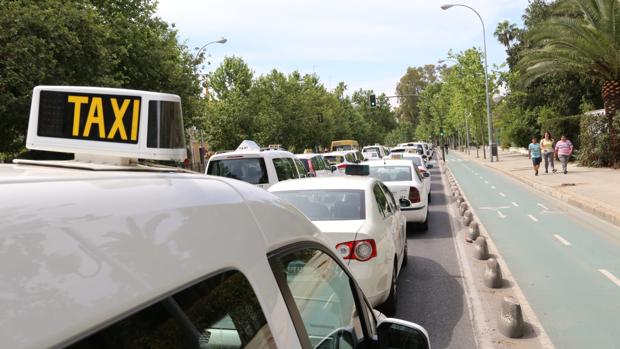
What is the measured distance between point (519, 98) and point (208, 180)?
50.3 metres

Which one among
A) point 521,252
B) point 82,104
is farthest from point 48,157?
point 521,252

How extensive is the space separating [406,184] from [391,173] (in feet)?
2.91

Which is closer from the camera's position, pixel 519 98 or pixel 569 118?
pixel 569 118

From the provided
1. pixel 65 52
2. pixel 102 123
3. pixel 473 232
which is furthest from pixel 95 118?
pixel 65 52

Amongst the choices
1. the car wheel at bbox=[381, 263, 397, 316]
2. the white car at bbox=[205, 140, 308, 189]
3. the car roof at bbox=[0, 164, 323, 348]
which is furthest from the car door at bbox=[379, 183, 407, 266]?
the car roof at bbox=[0, 164, 323, 348]

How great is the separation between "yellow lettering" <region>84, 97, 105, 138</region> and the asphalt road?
14.1ft

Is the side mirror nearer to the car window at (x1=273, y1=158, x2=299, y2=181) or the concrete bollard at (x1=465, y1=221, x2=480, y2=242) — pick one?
the concrete bollard at (x1=465, y1=221, x2=480, y2=242)

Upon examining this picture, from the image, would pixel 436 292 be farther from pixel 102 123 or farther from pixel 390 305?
pixel 102 123

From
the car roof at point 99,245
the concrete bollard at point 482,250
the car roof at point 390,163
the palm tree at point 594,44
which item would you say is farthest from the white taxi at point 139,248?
the palm tree at point 594,44

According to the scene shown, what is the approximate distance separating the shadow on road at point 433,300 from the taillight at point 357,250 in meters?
0.98

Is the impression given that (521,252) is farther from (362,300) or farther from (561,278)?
(362,300)

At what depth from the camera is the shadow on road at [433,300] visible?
18.4ft

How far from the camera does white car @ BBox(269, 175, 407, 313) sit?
18.3 feet

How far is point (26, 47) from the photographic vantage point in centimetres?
1476
